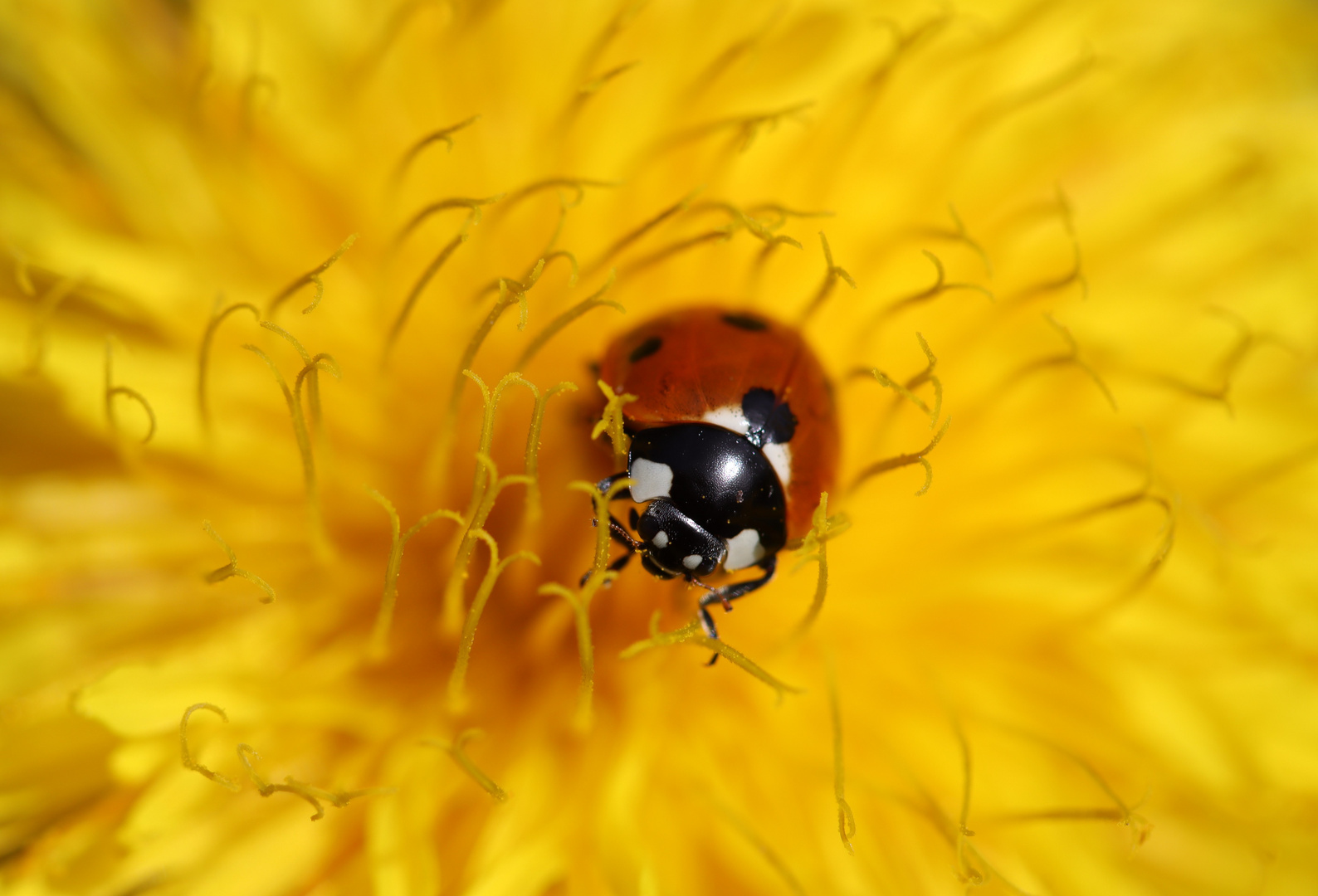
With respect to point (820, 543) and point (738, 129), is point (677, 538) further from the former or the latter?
point (738, 129)

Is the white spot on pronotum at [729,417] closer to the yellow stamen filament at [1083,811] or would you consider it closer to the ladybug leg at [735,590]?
the ladybug leg at [735,590]

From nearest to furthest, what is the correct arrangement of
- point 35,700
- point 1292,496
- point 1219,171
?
point 35,700 → point 1292,496 → point 1219,171

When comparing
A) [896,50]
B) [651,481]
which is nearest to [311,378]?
[651,481]

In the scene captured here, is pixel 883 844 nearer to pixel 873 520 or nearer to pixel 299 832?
pixel 873 520

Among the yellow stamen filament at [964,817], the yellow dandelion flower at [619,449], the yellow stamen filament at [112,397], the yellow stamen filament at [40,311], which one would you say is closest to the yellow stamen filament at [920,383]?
the yellow dandelion flower at [619,449]

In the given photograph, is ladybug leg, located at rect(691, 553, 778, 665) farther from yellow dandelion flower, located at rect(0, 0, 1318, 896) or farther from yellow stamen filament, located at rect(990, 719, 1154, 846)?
yellow stamen filament, located at rect(990, 719, 1154, 846)

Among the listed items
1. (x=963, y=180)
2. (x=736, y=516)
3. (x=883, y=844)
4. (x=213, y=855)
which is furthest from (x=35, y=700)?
(x=963, y=180)

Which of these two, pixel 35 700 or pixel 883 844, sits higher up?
pixel 35 700
